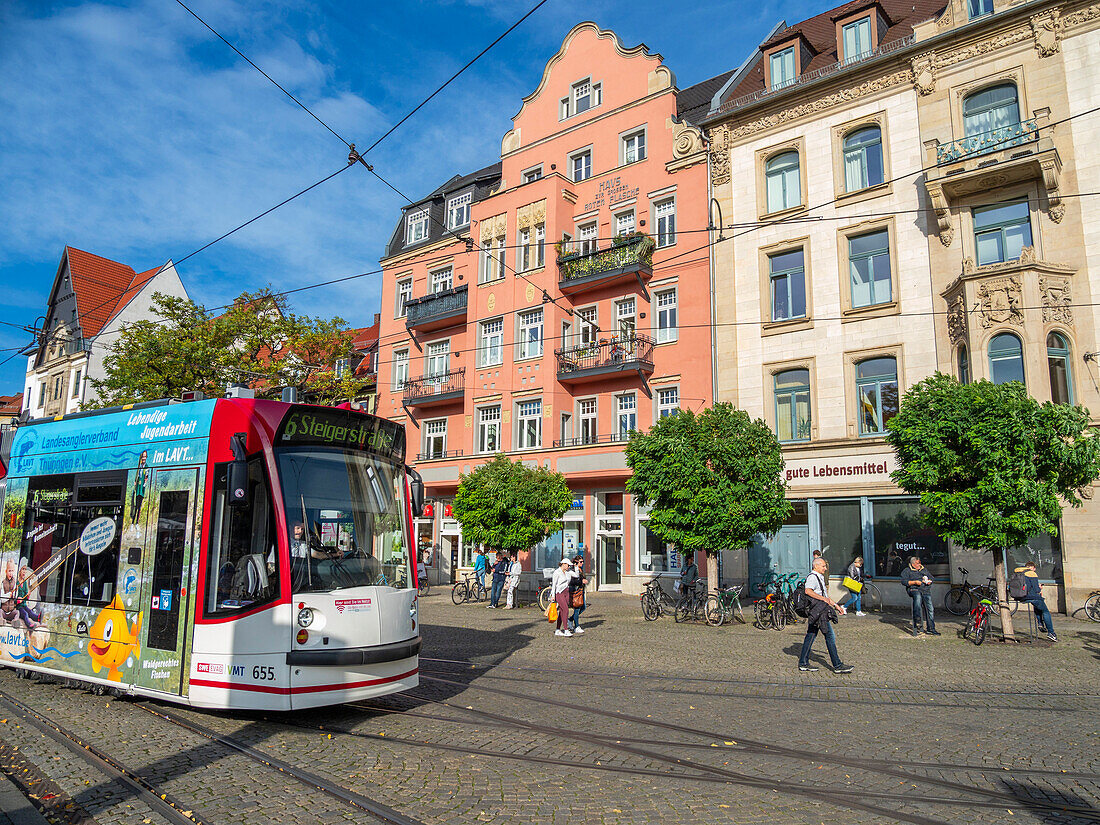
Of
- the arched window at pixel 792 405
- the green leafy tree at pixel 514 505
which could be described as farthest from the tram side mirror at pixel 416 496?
the arched window at pixel 792 405

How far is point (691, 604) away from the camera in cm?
1845

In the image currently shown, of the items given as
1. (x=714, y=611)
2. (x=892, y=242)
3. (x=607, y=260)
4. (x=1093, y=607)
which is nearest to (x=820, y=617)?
(x=714, y=611)

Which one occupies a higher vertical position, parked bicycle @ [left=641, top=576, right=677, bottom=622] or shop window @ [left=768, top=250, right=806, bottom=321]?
shop window @ [left=768, top=250, right=806, bottom=321]

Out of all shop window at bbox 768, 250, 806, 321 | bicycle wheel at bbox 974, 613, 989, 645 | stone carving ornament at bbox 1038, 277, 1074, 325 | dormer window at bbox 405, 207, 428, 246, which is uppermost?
dormer window at bbox 405, 207, 428, 246

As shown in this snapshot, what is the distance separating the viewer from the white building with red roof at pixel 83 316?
46969mm

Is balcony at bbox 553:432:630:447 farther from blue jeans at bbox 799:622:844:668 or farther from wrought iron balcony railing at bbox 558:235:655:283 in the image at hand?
blue jeans at bbox 799:622:844:668

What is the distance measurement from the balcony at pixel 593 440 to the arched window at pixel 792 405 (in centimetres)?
564

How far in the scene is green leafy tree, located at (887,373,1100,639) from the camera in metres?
14.0

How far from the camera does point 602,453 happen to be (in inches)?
1061

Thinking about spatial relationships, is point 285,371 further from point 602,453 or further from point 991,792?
point 991,792

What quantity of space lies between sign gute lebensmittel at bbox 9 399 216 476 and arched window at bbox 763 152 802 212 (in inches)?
811

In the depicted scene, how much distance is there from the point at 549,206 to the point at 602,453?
33.2ft

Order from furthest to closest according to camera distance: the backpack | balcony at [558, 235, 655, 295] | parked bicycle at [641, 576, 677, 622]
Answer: balcony at [558, 235, 655, 295] → parked bicycle at [641, 576, 677, 622] → the backpack

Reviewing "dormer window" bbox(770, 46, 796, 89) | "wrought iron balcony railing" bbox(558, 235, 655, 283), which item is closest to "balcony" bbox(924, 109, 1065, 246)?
"dormer window" bbox(770, 46, 796, 89)
